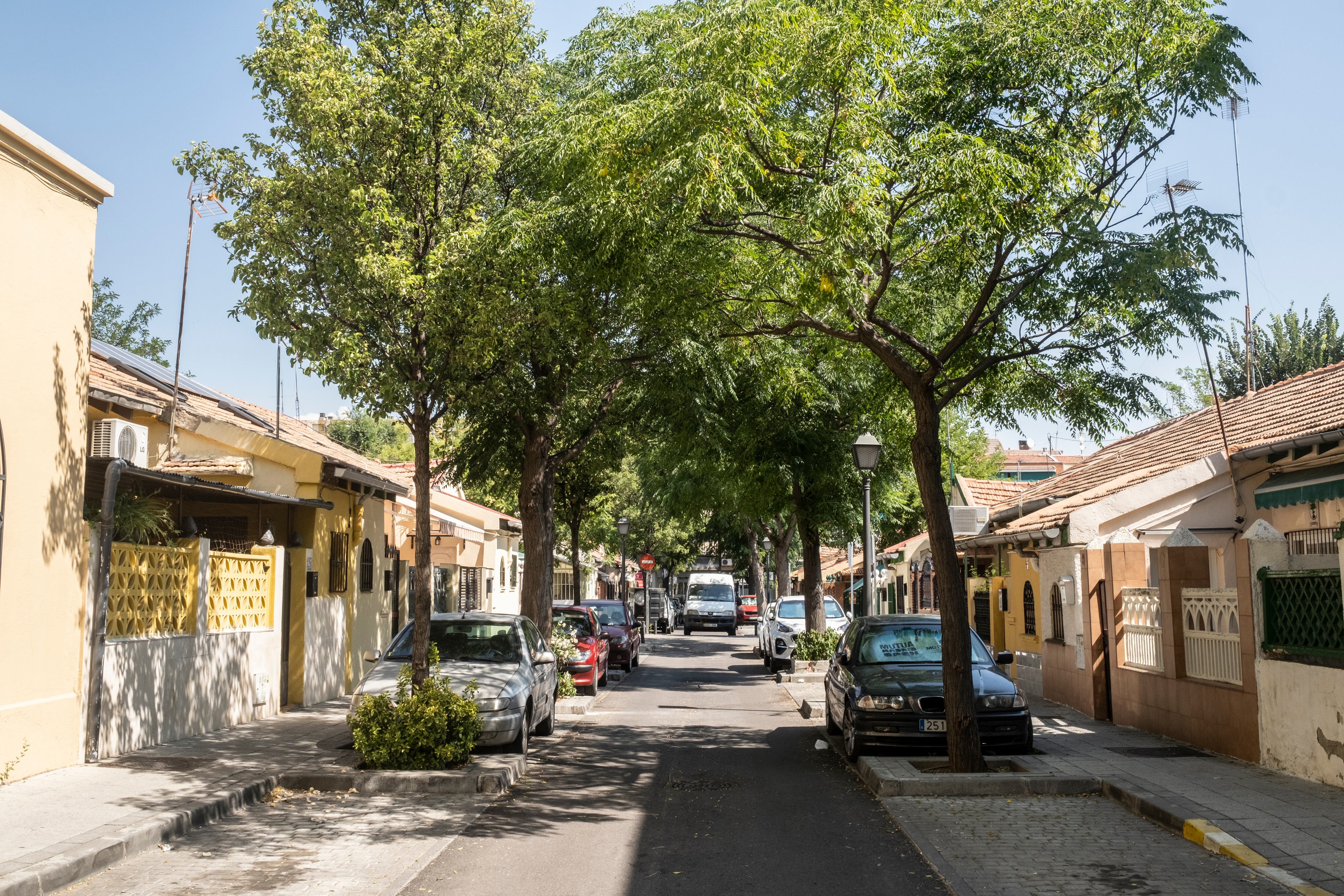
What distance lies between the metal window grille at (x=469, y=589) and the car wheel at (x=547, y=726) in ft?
53.4

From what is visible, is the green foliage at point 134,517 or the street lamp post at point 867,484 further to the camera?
the street lamp post at point 867,484

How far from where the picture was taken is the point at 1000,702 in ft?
36.5

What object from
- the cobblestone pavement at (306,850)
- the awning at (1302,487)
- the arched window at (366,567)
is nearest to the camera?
the cobblestone pavement at (306,850)

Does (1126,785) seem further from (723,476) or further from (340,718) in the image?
(723,476)

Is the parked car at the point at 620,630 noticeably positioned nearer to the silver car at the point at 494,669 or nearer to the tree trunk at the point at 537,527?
the tree trunk at the point at 537,527

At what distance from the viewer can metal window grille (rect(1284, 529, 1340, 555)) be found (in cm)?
1303

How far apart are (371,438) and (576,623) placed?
5764 centimetres

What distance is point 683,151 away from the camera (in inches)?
411

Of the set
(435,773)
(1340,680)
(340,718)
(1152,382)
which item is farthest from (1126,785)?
(340,718)

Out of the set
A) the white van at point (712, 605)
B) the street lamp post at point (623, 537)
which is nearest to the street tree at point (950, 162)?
the street lamp post at point (623, 537)

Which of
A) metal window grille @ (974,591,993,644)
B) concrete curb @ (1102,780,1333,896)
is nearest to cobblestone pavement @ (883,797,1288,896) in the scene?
concrete curb @ (1102,780,1333,896)

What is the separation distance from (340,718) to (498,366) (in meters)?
5.83

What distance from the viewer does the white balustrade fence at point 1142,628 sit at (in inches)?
508

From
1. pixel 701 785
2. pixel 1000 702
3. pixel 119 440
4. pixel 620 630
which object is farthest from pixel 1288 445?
pixel 620 630
